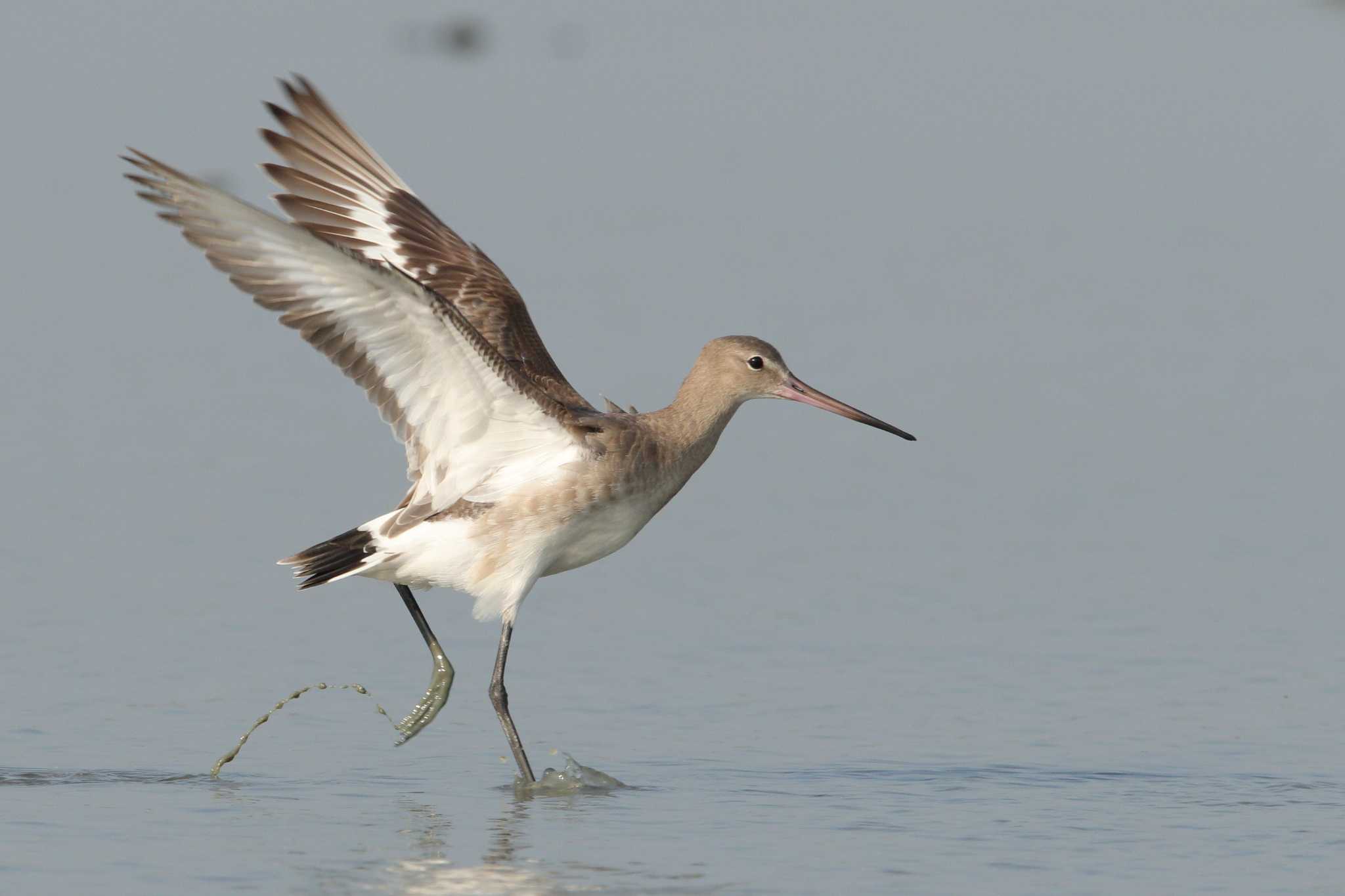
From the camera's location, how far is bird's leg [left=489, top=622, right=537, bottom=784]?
7.61 meters

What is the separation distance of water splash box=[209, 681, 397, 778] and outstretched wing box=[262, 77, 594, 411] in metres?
1.71

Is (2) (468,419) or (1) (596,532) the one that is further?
(1) (596,532)

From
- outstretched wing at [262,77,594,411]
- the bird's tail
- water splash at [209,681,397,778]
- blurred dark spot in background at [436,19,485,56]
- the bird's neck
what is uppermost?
blurred dark spot in background at [436,19,485,56]

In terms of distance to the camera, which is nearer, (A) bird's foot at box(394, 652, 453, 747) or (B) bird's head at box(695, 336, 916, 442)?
(A) bird's foot at box(394, 652, 453, 747)

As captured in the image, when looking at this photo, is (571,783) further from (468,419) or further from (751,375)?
(751,375)

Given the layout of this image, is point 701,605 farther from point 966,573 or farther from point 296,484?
point 296,484

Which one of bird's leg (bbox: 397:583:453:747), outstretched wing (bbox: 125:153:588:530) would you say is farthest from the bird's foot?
outstretched wing (bbox: 125:153:588:530)

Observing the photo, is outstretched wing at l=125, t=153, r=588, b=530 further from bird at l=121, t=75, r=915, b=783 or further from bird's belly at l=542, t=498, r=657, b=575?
bird's belly at l=542, t=498, r=657, b=575

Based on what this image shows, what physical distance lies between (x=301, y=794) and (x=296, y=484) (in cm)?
346

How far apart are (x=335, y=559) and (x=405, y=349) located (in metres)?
0.89

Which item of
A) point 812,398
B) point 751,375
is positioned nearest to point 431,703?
point 751,375

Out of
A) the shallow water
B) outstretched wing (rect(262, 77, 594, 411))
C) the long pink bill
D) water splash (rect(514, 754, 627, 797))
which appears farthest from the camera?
outstretched wing (rect(262, 77, 594, 411))

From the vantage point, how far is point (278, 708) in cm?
795

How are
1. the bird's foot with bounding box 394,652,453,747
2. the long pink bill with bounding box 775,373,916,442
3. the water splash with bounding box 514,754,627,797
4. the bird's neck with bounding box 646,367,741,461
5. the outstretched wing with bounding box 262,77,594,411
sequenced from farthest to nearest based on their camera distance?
the outstretched wing with bounding box 262,77,594,411
the long pink bill with bounding box 775,373,916,442
the bird's neck with bounding box 646,367,741,461
the bird's foot with bounding box 394,652,453,747
the water splash with bounding box 514,754,627,797
